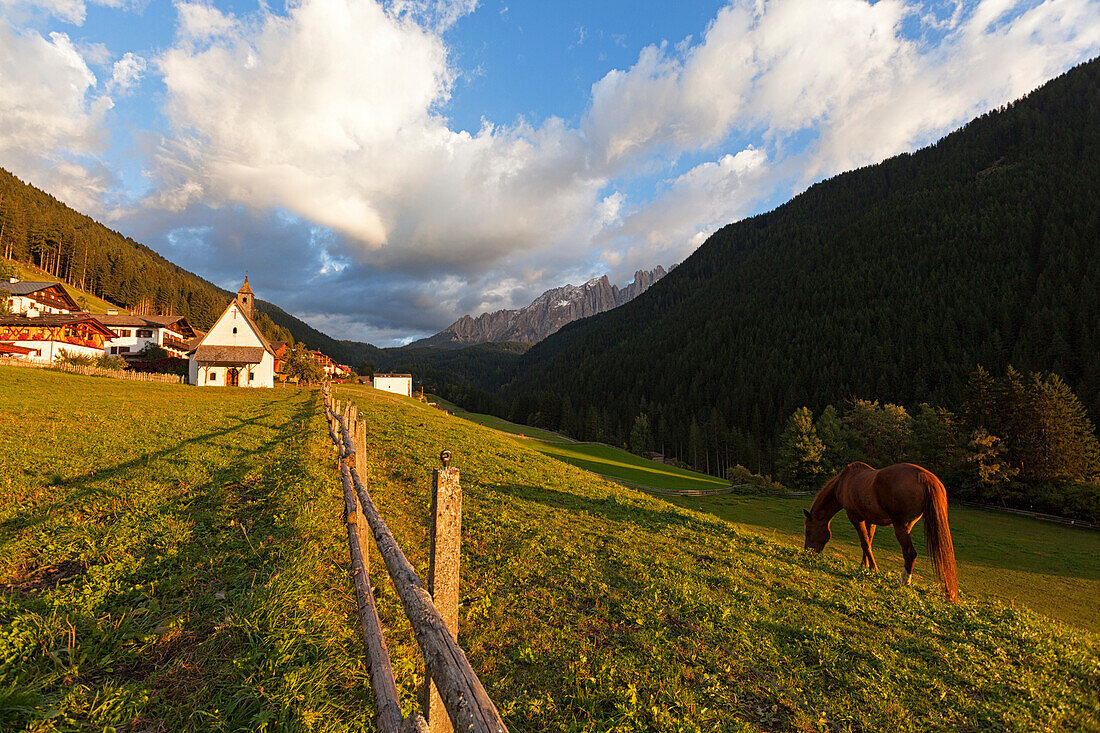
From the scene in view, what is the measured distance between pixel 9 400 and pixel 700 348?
6413 inches

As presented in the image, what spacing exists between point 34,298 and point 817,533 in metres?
102

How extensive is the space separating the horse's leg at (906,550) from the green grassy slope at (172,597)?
41.9 ft

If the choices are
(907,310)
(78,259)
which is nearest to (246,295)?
(78,259)

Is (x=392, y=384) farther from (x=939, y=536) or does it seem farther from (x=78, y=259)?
(x=78, y=259)

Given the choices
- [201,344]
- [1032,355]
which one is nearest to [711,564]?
[201,344]

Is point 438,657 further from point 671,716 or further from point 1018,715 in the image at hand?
point 1018,715

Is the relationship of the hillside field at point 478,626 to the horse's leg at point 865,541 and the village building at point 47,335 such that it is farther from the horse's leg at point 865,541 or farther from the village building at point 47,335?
the village building at point 47,335

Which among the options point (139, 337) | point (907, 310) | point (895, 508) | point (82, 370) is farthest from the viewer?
point (907, 310)

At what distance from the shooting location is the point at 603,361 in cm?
19000

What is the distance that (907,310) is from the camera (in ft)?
408

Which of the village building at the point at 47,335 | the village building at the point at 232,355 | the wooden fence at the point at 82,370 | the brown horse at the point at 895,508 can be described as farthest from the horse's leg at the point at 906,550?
the village building at the point at 47,335

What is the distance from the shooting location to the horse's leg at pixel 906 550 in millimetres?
10258

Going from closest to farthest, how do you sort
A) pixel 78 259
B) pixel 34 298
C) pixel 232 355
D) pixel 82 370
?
pixel 82 370, pixel 232 355, pixel 34 298, pixel 78 259

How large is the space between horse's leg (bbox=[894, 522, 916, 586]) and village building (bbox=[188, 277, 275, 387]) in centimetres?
6042
